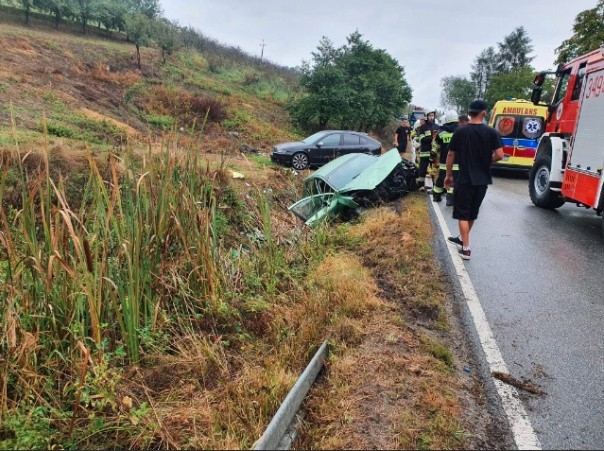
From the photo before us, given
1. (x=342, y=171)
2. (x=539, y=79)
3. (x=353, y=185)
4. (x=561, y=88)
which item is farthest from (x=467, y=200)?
(x=561, y=88)

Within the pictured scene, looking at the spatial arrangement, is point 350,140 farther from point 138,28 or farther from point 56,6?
point 56,6

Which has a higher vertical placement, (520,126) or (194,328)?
(520,126)

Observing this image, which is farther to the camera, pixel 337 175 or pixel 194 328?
pixel 337 175

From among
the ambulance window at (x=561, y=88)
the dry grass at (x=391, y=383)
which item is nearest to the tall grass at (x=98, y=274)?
the dry grass at (x=391, y=383)

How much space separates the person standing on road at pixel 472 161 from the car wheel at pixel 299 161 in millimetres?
8773

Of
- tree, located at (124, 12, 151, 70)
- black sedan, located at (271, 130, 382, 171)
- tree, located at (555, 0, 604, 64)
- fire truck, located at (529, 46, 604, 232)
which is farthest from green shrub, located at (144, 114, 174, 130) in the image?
tree, located at (555, 0, 604, 64)

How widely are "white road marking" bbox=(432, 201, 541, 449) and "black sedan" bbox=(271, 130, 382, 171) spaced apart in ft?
31.7

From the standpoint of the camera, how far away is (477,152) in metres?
5.37

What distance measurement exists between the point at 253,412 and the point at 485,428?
4.25ft

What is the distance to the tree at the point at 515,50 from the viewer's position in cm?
6259

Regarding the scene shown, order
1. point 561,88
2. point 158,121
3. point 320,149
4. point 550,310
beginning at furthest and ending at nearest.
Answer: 1. point 158,121
2. point 320,149
3. point 561,88
4. point 550,310

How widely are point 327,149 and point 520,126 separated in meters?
6.21

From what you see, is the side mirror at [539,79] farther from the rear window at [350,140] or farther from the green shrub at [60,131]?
the green shrub at [60,131]

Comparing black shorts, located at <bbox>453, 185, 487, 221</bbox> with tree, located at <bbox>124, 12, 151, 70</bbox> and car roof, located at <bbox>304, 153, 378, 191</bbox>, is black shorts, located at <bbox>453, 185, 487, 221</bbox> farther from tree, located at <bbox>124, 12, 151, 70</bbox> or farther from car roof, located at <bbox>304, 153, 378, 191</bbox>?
tree, located at <bbox>124, 12, 151, 70</bbox>
